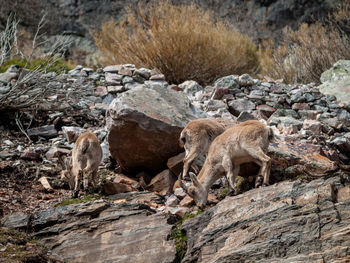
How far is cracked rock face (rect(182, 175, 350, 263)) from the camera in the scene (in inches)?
173

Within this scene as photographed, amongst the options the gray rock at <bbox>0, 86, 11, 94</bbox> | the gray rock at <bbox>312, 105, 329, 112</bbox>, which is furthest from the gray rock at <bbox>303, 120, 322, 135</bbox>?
the gray rock at <bbox>0, 86, 11, 94</bbox>

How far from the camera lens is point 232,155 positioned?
644 cm

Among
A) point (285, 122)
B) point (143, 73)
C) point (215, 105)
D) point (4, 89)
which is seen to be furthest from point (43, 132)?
point (285, 122)

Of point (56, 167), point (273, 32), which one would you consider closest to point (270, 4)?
point (273, 32)

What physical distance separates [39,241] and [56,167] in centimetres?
290

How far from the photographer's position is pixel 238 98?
35.5 ft

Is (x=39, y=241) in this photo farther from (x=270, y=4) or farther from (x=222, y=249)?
(x=270, y=4)

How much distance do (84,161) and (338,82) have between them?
774 cm

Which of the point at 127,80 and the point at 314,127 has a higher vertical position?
the point at 314,127

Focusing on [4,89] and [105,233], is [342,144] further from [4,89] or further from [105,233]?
[4,89]

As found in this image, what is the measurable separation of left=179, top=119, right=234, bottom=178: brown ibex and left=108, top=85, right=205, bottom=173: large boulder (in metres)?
0.41

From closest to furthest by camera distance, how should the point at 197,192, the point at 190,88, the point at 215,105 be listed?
1. the point at 197,192
2. the point at 215,105
3. the point at 190,88

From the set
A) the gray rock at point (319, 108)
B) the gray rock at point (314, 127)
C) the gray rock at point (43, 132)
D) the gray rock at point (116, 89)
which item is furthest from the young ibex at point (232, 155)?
the gray rock at point (116, 89)

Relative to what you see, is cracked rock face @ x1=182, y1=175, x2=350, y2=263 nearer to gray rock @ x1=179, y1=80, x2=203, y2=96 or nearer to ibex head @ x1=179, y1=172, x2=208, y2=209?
ibex head @ x1=179, y1=172, x2=208, y2=209
